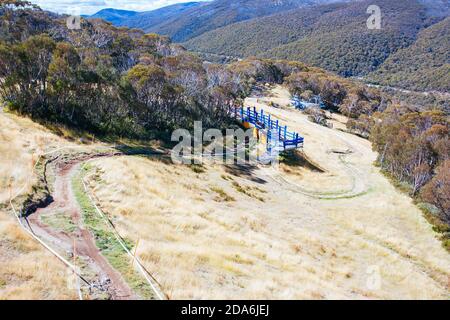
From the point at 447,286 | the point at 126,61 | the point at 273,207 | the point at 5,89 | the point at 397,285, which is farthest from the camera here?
the point at 126,61

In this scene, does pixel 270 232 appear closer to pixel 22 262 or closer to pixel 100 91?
pixel 22 262

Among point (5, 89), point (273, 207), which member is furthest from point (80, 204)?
point (5, 89)

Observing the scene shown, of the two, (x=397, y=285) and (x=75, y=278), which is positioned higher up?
(x=75, y=278)

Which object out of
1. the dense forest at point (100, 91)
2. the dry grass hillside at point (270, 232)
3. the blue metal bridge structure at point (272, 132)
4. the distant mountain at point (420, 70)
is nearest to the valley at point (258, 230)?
the dry grass hillside at point (270, 232)

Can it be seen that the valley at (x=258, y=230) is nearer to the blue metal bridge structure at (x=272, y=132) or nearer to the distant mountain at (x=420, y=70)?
the blue metal bridge structure at (x=272, y=132)

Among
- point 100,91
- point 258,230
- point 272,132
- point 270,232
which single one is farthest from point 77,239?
point 272,132
